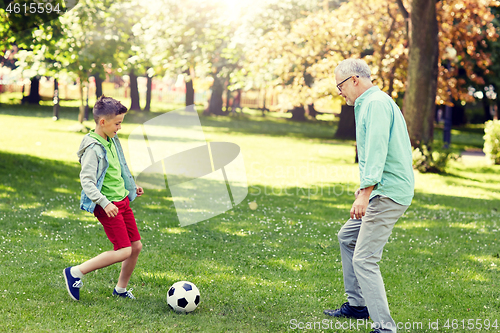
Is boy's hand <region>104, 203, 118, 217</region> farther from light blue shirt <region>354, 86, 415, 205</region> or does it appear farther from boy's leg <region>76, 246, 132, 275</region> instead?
light blue shirt <region>354, 86, 415, 205</region>

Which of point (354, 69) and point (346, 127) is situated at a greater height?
point (354, 69)

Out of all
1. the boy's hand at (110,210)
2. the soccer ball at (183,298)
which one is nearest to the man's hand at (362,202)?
the soccer ball at (183,298)

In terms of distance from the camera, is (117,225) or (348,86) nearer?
→ (348,86)

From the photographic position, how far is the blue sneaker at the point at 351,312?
14.2ft

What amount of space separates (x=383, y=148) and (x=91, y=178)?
238 centimetres

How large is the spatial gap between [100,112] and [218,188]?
24.8 ft

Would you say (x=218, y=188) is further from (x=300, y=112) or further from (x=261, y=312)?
(x=300, y=112)

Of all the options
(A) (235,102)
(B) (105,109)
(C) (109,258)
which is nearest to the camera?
(B) (105,109)

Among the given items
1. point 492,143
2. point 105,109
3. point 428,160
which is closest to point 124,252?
point 105,109

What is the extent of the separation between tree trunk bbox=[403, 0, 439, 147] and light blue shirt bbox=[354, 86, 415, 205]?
38.9 ft

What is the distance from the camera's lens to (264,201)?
33.5 feet

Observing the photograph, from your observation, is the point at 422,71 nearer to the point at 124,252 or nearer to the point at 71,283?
the point at 124,252

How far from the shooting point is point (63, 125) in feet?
78.3

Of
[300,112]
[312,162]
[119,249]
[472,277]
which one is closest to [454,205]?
[472,277]
